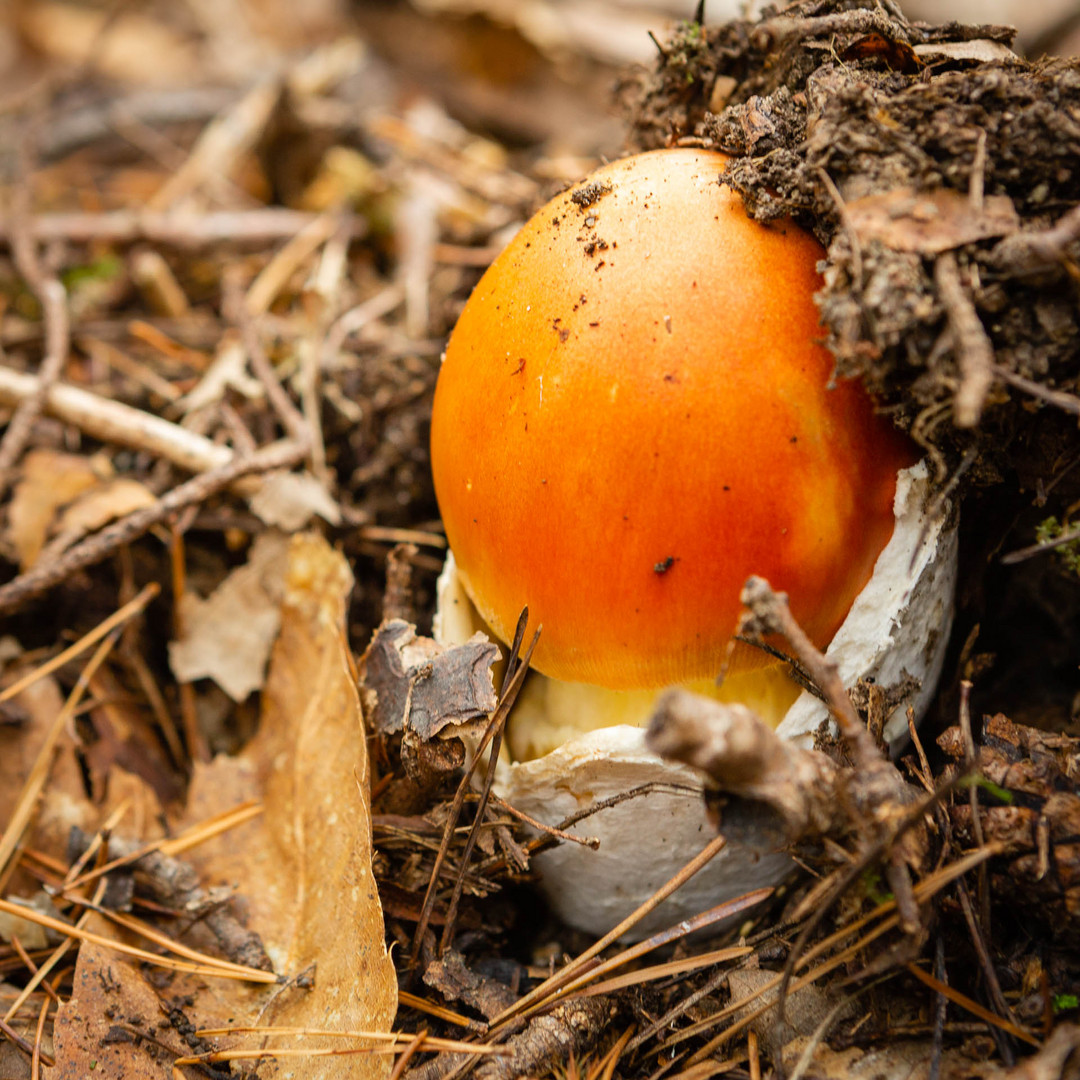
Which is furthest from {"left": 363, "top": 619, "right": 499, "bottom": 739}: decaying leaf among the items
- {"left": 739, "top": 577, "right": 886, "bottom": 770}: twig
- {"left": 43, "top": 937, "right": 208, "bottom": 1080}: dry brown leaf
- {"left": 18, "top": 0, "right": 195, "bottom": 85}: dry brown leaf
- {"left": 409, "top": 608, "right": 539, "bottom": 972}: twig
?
{"left": 18, "top": 0, "right": 195, "bottom": 85}: dry brown leaf

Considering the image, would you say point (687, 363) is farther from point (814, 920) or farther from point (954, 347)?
point (814, 920)

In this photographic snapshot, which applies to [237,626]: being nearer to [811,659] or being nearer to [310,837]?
[310,837]

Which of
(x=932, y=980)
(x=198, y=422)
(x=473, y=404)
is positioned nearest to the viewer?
(x=932, y=980)

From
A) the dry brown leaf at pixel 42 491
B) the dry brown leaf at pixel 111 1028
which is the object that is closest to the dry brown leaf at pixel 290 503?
the dry brown leaf at pixel 42 491

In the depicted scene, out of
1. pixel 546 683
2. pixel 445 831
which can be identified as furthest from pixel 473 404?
pixel 445 831

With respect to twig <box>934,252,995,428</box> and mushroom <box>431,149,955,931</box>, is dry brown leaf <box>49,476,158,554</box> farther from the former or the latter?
twig <box>934,252,995,428</box>

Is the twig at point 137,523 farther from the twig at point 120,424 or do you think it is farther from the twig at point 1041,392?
the twig at point 1041,392
